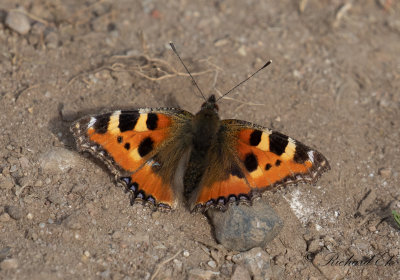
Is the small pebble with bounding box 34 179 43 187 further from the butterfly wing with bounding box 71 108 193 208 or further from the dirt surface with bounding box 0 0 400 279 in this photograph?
the butterfly wing with bounding box 71 108 193 208

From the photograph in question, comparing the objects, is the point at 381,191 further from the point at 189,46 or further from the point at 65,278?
the point at 65,278

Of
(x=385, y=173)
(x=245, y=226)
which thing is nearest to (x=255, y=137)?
(x=245, y=226)

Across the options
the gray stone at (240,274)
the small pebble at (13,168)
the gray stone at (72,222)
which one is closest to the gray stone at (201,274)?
the gray stone at (240,274)

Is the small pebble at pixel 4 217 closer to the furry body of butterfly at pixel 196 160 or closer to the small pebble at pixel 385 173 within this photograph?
the furry body of butterfly at pixel 196 160

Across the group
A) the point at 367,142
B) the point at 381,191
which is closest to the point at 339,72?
the point at 367,142

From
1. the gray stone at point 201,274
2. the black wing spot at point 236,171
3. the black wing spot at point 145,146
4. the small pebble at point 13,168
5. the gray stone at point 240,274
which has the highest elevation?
the black wing spot at point 145,146

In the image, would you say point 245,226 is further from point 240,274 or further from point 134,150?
point 134,150

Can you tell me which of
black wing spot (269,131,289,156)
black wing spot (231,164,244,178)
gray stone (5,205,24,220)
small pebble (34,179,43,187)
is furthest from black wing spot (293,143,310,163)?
gray stone (5,205,24,220)
